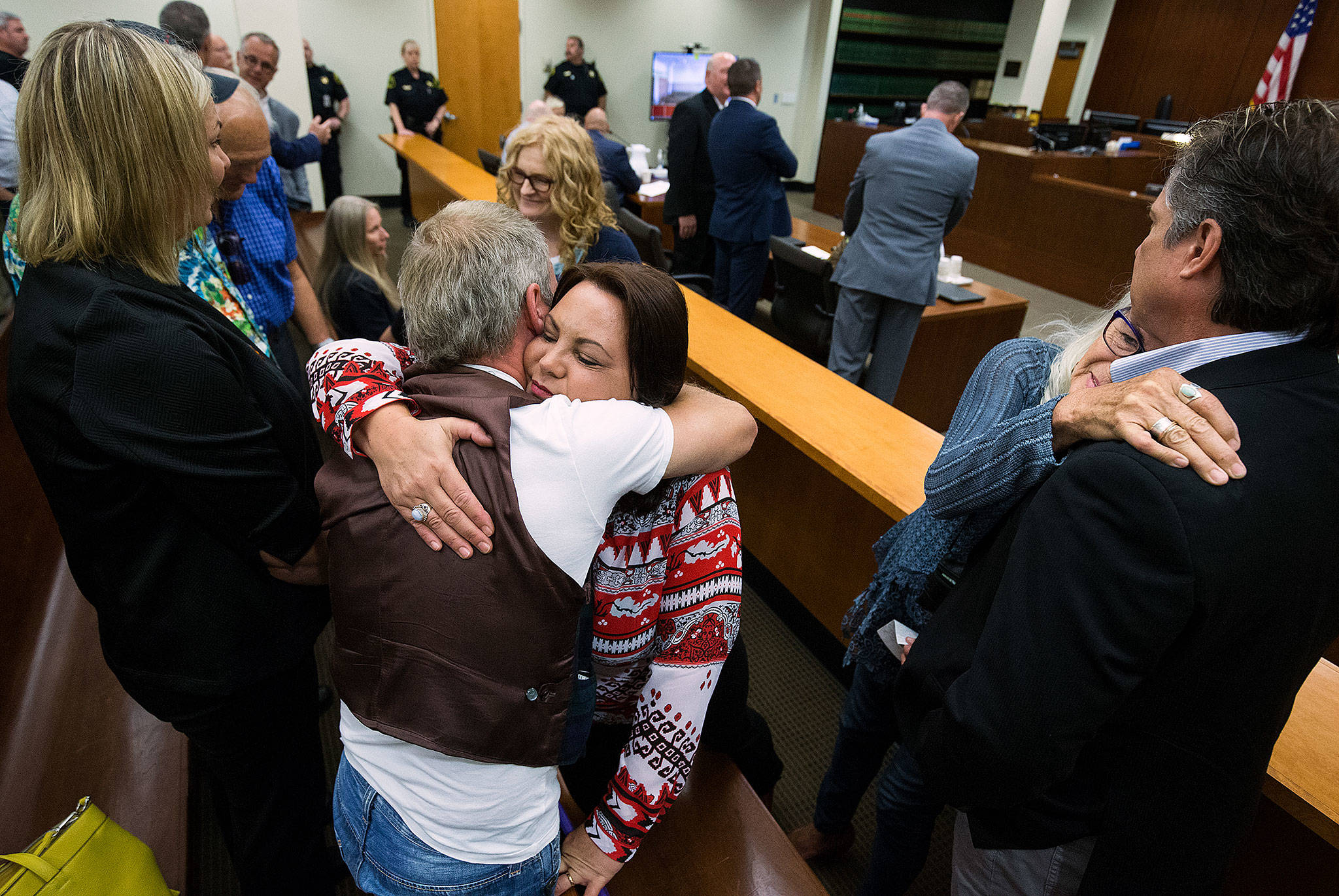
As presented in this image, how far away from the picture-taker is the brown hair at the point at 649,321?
914 millimetres

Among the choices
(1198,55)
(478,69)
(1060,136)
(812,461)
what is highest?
(1198,55)

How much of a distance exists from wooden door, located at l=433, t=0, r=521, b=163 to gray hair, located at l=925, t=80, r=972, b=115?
6.11 metres

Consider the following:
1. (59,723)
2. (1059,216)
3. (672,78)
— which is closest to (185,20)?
(59,723)

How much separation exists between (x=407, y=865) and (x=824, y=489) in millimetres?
1567

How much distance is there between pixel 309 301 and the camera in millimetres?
2383

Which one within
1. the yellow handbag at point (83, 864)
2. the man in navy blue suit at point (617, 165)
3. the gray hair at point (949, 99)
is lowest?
the yellow handbag at point (83, 864)

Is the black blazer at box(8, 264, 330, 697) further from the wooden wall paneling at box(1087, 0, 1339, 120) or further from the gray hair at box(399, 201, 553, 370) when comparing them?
the wooden wall paneling at box(1087, 0, 1339, 120)

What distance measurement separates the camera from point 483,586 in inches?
28.9

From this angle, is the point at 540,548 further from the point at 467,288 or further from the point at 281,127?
the point at 281,127

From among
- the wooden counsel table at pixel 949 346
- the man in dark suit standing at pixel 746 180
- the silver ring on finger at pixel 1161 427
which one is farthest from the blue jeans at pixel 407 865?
the man in dark suit standing at pixel 746 180

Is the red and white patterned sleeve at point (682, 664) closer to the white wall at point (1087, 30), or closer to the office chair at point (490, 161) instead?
the office chair at point (490, 161)

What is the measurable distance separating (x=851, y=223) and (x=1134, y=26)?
9.60 m

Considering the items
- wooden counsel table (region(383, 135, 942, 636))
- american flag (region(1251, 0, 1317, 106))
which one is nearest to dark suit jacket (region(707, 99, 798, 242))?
wooden counsel table (region(383, 135, 942, 636))

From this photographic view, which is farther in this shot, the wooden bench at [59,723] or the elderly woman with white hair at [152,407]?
the wooden bench at [59,723]
